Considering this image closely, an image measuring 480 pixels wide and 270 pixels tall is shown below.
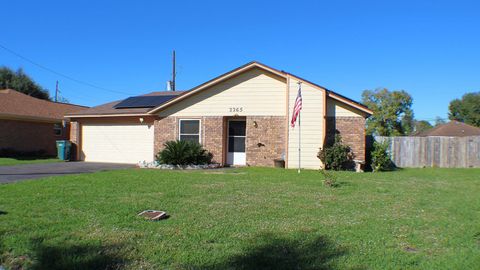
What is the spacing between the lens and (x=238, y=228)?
6.21 m

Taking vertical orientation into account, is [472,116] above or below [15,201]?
above

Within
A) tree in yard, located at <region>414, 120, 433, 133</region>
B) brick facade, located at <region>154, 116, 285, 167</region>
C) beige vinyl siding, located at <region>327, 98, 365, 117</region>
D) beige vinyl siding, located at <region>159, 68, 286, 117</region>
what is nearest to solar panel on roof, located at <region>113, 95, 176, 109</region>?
beige vinyl siding, located at <region>159, 68, 286, 117</region>

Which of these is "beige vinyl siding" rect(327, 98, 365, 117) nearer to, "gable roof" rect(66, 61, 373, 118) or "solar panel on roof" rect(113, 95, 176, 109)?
"gable roof" rect(66, 61, 373, 118)

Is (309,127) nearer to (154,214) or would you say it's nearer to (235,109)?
(235,109)

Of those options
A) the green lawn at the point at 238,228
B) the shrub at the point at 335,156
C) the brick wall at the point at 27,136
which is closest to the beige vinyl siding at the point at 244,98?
the shrub at the point at 335,156

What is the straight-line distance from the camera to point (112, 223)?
6.43 m

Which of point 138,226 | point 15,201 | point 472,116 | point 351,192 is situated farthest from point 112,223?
point 472,116

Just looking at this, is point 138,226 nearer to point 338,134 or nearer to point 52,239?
point 52,239

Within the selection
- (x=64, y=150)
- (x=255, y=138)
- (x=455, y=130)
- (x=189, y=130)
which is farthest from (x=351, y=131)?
(x=455, y=130)

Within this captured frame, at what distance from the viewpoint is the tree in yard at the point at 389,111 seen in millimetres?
59181

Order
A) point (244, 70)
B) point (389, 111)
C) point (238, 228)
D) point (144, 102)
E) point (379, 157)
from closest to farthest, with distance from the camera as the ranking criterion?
1. point (238, 228)
2. point (379, 157)
3. point (244, 70)
4. point (144, 102)
5. point (389, 111)

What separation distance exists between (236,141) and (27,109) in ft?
52.3

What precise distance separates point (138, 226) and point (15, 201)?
3.63 meters

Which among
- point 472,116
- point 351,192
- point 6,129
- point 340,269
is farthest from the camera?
point 472,116
